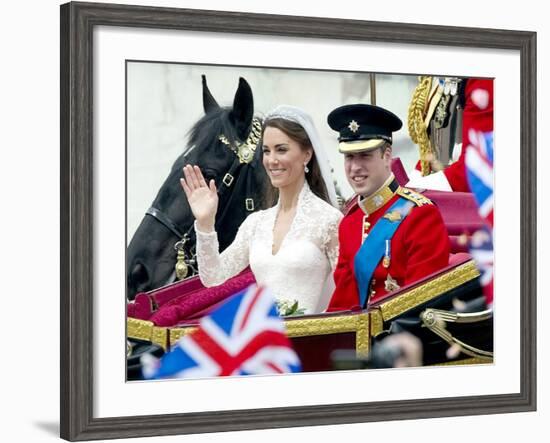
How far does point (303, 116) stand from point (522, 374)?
1466 millimetres

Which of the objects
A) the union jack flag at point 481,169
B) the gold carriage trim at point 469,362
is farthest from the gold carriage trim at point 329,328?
the union jack flag at point 481,169

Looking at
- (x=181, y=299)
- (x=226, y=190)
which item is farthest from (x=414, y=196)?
(x=181, y=299)

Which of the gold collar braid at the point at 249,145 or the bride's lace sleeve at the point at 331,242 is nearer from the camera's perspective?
the gold collar braid at the point at 249,145

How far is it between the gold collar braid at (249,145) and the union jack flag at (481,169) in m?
0.96

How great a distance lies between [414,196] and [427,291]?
38 cm

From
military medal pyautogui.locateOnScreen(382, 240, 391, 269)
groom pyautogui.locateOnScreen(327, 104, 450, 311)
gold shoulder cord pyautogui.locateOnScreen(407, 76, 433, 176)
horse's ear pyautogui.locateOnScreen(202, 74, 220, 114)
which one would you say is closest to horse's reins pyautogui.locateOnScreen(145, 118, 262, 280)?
horse's ear pyautogui.locateOnScreen(202, 74, 220, 114)

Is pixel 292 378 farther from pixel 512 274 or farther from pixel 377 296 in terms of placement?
pixel 512 274

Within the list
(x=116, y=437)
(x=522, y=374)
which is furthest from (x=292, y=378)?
(x=522, y=374)

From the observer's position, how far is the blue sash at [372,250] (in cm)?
570

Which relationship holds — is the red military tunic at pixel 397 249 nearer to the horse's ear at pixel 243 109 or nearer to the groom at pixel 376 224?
the groom at pixel 376 224

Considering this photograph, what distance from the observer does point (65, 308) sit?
17.1 feet

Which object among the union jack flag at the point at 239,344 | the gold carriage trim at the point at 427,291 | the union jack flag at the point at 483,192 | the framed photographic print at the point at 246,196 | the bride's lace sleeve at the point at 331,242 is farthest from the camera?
the union jack flag at the point at 483,192

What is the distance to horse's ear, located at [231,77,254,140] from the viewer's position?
217 inches

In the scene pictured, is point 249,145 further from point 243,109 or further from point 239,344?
point 239,344
